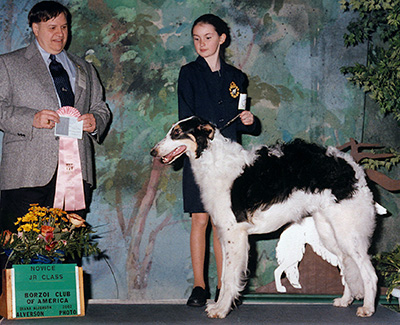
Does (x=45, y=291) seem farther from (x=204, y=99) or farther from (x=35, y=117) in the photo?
(x=204, y=99)

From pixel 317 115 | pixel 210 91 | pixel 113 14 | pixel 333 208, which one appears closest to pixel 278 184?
pixel 333 208

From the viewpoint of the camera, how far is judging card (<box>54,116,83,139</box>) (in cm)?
357

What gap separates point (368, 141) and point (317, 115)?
540 mm

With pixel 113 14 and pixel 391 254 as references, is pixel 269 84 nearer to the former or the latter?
pixel 113 14

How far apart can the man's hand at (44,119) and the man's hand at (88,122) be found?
18cm

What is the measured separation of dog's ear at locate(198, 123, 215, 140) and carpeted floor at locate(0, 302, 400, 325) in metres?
1.19

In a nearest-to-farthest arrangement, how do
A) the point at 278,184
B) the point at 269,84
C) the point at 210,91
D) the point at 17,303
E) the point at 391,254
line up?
1. the point at 17,303
2. the point at 278,184
3. the point at 210,91
4. the point at 391,254
5. the point at 269,84

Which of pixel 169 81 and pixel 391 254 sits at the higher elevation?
pixel 169 81

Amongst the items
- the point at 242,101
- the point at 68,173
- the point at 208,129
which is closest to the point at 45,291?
the point at 68,173

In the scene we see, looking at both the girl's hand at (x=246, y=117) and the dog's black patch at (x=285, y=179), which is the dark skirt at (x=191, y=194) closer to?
the dog's black patch at (x=285, y=179)

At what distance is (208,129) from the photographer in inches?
134

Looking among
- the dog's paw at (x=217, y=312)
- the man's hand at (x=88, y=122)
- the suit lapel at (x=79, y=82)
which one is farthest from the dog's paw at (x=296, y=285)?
the suit lapel at (x=79, y=82)

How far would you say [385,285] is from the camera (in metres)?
4.61

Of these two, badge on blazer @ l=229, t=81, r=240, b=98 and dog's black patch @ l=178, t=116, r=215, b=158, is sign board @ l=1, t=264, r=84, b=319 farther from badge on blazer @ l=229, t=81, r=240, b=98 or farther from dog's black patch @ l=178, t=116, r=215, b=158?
badge on blazer @ l=229, t=81, r=240, b=98
